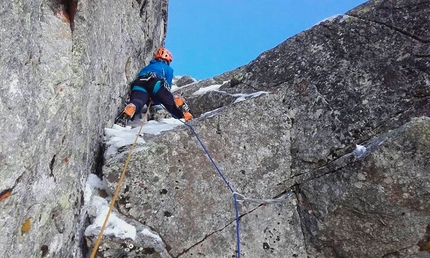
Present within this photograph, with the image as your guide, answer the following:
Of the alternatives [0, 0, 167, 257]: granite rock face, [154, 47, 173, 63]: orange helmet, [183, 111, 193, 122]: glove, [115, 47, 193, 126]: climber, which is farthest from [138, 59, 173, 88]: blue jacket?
[0, 0, 167, 257]: granite rock face

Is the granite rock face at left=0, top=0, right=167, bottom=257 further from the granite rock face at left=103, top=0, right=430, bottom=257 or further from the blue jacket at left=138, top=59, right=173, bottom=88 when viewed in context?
the blue jacket at left=138, top=59, right=173, bottom=88

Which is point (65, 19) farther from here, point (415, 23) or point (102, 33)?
point (415, 23)

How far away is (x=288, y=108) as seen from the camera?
833cm

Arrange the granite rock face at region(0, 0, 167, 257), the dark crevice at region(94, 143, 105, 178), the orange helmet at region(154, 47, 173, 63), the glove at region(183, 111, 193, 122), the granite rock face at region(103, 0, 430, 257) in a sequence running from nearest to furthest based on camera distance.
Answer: the granite rock face at region(0, 0, 167, 257) < the granite rock face at region(103, 0, 430, 257) < the dark crevice at region(94, 143, 105, 178) < the glove at region(183, 111, 193, 122) < the orange helmet at region(154, 47, 173, 63)

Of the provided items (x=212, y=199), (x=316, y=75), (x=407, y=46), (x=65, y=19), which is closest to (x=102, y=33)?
(x=65, y=19)

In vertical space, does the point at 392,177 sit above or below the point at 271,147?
below

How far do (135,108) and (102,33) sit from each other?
2.33 m

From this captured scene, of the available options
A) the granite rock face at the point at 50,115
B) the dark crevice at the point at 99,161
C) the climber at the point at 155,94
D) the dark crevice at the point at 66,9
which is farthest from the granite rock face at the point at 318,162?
the dark crevice at the point at 66,9

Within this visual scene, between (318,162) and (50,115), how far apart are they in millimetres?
5167

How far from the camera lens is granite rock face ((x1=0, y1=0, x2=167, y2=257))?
13.5 feet

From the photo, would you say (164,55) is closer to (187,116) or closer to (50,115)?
(187,116)

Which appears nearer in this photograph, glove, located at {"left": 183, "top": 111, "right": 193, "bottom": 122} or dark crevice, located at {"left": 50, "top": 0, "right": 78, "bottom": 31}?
dark crevice, located at {"left": 50, "top": 0, "right": 78, "bottom": 31}

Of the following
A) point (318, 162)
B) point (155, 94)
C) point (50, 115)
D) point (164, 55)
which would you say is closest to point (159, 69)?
point (155, 94)

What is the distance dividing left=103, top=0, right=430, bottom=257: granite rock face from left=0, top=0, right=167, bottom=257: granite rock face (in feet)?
3.25
